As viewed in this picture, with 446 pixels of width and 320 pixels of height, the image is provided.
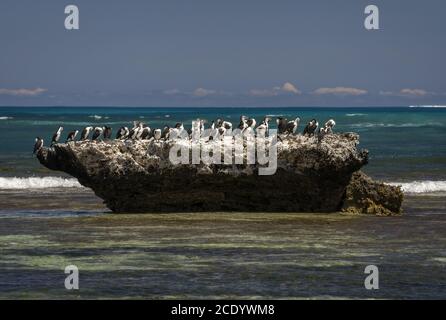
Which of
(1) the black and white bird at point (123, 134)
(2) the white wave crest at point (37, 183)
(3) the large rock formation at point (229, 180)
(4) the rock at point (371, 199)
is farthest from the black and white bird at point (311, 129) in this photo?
(2) the white wave crest at point (37, 183)

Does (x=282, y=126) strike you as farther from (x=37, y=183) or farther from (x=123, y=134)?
(x=37, y=183)

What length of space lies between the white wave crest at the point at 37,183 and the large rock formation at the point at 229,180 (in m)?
12.4

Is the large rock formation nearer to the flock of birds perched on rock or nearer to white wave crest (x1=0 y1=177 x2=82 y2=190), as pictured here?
the flock of birds perched on rock

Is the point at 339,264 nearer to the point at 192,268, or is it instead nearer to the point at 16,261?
the point at 192,268

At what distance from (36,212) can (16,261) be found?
8.66 m

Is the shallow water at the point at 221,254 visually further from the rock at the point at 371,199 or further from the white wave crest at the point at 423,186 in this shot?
the white wave crest at the point at 423,186

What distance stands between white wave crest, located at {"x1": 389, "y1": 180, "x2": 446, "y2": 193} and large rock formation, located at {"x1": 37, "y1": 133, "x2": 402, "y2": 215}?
35.8 ft

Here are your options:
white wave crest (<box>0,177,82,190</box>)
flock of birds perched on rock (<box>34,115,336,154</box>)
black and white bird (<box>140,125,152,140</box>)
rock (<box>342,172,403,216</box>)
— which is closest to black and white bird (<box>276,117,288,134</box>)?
flock of birds perched on rock (<box>34,115,336,154</box>)

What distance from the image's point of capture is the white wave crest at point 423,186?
36281mm

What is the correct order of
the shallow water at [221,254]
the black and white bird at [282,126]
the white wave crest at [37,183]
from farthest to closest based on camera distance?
1. the white wave crest at [37,183]
2. the black and white bird at [282,126]
3. the shallow water at [221,254]

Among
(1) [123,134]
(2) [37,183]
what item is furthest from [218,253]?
(2) [37,183]

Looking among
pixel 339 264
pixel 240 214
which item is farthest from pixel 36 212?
pixel 339 264

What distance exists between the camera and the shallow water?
15.6 meters

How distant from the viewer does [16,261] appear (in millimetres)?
17922
